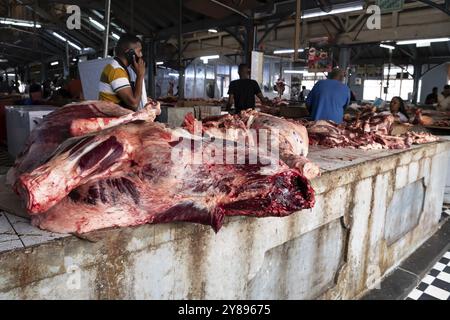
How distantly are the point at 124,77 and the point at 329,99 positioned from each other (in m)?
3.08

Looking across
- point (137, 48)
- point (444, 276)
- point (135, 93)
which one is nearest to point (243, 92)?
point (137, 48)

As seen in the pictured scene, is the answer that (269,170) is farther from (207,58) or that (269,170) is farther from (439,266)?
(207,58)

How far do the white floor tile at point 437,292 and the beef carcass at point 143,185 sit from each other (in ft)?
8.98

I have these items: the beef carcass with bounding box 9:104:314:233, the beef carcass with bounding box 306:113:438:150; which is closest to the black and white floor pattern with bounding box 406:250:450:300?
the beef carcass with bounding box 306:113:438:150

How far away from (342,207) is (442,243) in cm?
279

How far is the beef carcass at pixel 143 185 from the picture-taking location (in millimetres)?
1432

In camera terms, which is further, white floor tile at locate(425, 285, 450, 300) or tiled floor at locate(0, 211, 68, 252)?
white floor tile at locate(425, 285, 450, 300)

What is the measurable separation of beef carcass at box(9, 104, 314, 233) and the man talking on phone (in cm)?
163

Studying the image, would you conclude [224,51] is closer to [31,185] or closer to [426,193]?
[426,193]

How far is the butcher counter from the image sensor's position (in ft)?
4.57

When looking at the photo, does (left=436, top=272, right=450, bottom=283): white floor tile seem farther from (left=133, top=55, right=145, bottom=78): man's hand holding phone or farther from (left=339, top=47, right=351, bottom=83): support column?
(left=339, top=47, right=351, bottom=83): support column

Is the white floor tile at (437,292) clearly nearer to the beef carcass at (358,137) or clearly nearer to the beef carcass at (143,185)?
the beef carcass at (358,137)
